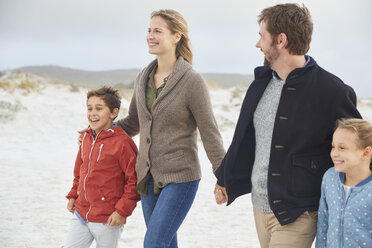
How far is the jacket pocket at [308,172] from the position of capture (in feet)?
7.72

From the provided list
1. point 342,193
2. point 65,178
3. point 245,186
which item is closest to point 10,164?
point 65,178

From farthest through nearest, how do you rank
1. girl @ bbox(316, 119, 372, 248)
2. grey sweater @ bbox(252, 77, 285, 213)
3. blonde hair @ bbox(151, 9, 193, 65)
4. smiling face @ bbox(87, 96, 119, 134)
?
1. smiling face @ bbox(87, 96, 119, 134)
2. blonde hair @ bbox(151, 9, 193, 65)
3. grey sweater @ bbox(252, 77, 285, 213)
4. girl @ bbox(316, 119, 372, 248)

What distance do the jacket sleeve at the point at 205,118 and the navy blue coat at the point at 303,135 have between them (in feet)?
1.93

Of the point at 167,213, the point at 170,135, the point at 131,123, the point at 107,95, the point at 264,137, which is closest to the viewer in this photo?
the point at 264,137

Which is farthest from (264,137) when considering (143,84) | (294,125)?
(143,84)

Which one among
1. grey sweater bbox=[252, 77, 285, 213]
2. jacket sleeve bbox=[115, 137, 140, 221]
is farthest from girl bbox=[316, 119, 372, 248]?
jacket sleeve bbox=[115, 137, 140, 221]

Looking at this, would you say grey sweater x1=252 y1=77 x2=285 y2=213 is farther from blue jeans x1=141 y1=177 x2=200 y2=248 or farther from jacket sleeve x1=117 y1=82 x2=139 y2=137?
jacket sleeve x1=117 y1=82 x2=139 y2=137

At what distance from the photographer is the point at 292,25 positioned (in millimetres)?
2342

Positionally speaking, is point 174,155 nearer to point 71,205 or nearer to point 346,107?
point 71,205

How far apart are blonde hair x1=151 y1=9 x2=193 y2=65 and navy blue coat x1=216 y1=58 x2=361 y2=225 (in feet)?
2.92

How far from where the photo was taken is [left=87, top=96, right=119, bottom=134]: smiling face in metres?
3.08

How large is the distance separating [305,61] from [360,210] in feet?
2.58

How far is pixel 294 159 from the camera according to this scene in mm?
2350

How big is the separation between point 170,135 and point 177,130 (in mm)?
52
